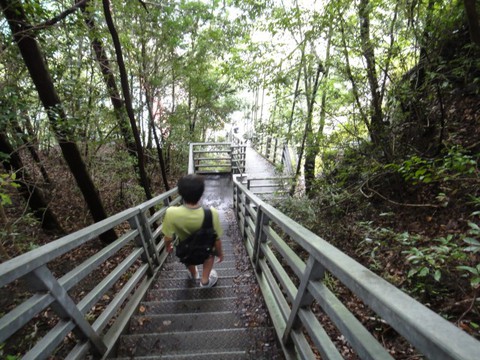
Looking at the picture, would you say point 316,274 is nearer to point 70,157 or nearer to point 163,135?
point 70,157

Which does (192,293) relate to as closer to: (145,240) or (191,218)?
(145,240)

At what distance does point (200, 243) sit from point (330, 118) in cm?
373

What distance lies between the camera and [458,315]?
2217 millimetres

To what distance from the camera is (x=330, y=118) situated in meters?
4.81

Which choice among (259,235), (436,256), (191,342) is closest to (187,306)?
(191,342)

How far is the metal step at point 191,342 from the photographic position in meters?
2.07

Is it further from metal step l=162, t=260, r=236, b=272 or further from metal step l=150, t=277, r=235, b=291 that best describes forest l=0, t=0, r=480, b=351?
metal step l=150, t=277, r=235, b=291

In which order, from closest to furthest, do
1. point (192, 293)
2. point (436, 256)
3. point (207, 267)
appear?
point (436, 256) → point (207, 267) → point (192, 293)

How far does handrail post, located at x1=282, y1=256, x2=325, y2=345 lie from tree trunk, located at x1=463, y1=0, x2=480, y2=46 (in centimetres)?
342

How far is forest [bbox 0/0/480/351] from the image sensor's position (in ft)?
9.52

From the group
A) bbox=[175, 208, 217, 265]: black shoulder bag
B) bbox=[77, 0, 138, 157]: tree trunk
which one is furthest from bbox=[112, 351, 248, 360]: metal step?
bbox=[77, 0, 138, 157]: tree trunk

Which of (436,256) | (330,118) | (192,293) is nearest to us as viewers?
(436,256)

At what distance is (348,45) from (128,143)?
5598mm

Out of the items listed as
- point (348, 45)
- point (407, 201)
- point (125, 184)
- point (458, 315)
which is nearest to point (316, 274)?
point (458, 315)
